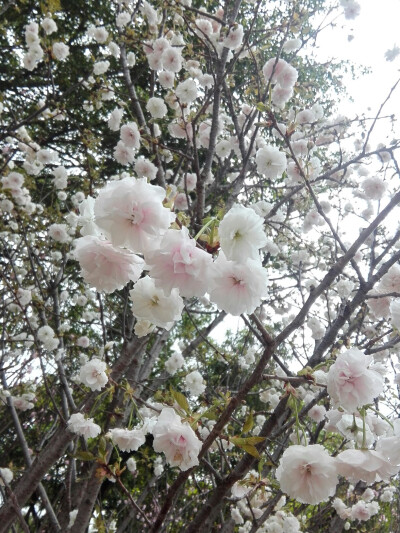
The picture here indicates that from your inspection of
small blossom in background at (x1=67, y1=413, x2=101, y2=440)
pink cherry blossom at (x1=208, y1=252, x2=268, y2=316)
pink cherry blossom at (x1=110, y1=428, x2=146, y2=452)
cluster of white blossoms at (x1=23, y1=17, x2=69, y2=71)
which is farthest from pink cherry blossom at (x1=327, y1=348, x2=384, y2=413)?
cluster of white blossoms at (x1=23, y1=17, x2=69, y2=71)

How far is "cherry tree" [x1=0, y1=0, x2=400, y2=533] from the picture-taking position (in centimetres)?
81

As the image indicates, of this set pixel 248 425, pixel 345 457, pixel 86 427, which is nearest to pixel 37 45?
pixel 86 427

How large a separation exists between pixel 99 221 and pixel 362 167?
3.67m

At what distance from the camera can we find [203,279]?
765mm

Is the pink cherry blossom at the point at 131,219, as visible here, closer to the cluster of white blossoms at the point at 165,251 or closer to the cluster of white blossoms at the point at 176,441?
the cluster of white blossoms at the point at 165,251

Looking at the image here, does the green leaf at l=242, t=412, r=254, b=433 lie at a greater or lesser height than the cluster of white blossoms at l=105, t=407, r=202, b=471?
greater

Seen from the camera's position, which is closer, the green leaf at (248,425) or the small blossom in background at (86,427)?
the green leaf at (248,425)

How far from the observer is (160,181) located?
2883 millimetres

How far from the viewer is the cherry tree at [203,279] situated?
0.81 meters

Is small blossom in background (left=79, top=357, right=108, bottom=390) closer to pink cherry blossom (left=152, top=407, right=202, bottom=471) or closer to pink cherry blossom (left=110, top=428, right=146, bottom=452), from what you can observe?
pink cherry blossom (left=110, top=428, right=146, bottom=452)

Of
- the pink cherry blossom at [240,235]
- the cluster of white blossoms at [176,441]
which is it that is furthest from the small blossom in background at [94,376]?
the pink cherry blossom at [240,235]

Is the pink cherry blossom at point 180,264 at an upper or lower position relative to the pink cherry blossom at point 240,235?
lower

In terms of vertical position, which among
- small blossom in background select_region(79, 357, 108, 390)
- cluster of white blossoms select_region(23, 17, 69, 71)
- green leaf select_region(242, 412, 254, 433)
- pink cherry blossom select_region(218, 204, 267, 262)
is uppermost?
cluster of white blossoms select_region(23, 17, 69, 71)

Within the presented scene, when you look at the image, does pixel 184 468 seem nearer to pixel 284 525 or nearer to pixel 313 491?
pixel 313 491
